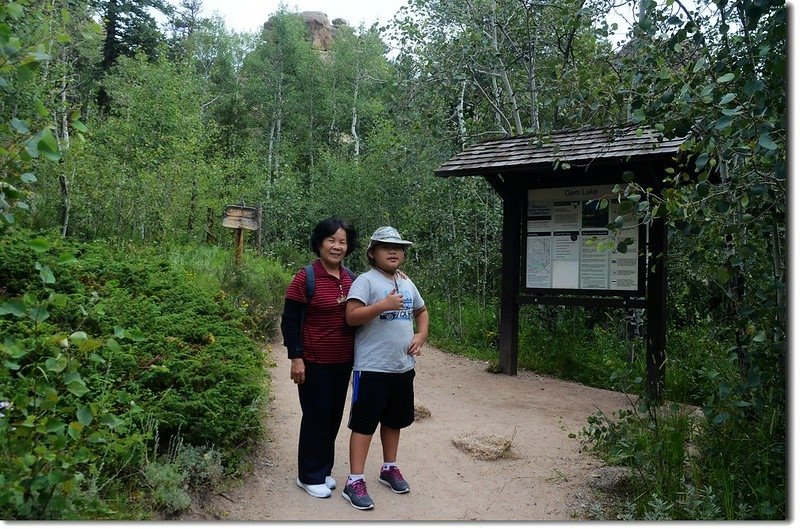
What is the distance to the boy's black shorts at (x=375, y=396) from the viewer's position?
3879 mm

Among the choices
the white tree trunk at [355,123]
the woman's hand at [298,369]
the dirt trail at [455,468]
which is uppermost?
the white tree trunk at [355,123]

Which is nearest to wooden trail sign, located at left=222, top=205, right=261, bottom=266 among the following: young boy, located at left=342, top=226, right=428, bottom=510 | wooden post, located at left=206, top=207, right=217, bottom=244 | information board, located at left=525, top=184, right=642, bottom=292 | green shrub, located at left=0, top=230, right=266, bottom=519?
green shrub, located at left=0, top=230, right=266, bottom=519

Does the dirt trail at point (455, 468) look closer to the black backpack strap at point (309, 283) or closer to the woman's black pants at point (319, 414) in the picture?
the woman's black pants at point (319, 414)

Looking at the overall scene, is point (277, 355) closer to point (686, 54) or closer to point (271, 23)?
point (686, 54)

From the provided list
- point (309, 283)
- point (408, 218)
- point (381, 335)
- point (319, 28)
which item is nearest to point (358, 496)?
point (381, 335)

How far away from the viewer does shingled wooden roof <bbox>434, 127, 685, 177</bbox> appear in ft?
21.5

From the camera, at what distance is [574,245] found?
7699 millimetres

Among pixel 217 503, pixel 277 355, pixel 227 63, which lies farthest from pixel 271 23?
pixel 217 503

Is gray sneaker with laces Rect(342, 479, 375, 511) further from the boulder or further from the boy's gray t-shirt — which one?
the boulder

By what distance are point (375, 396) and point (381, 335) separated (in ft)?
1.16

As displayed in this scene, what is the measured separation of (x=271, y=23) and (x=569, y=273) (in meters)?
26.8

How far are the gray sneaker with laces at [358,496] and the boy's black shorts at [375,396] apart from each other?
1.00 ft

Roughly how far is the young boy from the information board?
12.8ft

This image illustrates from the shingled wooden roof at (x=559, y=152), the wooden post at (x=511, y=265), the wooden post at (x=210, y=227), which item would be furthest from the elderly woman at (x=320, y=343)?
the wooden post at (x=210, y=227)
